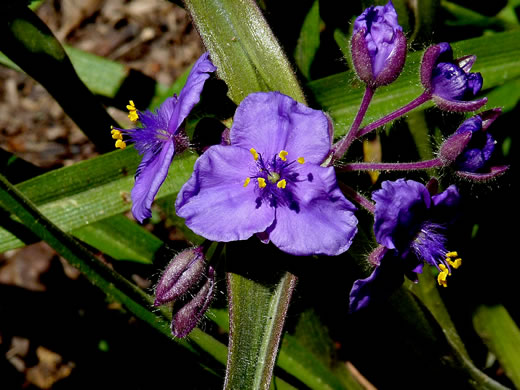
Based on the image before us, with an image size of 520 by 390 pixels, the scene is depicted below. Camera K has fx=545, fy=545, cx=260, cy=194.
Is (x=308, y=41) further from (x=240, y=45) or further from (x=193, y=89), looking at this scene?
(x=193, y=89)

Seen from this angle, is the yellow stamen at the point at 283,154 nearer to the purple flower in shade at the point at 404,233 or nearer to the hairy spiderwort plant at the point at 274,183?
the hairy spiderwort plant at the point at 274,183

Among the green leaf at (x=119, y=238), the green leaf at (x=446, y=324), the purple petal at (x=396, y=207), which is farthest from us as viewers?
the green leaf at (x=119, y=238)

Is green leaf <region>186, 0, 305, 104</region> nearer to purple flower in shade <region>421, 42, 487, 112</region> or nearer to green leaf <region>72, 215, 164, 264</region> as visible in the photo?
purple flower in shade <region>421, 42, 487, 112</region>

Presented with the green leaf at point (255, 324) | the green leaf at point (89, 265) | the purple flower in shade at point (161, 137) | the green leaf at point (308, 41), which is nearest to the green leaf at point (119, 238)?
the green leaf at point (89, 265)

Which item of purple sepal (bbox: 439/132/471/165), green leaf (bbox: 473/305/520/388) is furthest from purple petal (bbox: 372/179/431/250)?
green leaf (bbox: 473/305/520/388)

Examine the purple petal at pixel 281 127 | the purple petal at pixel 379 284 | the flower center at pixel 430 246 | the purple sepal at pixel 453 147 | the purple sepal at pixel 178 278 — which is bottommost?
the flower center at pixel 430 246
